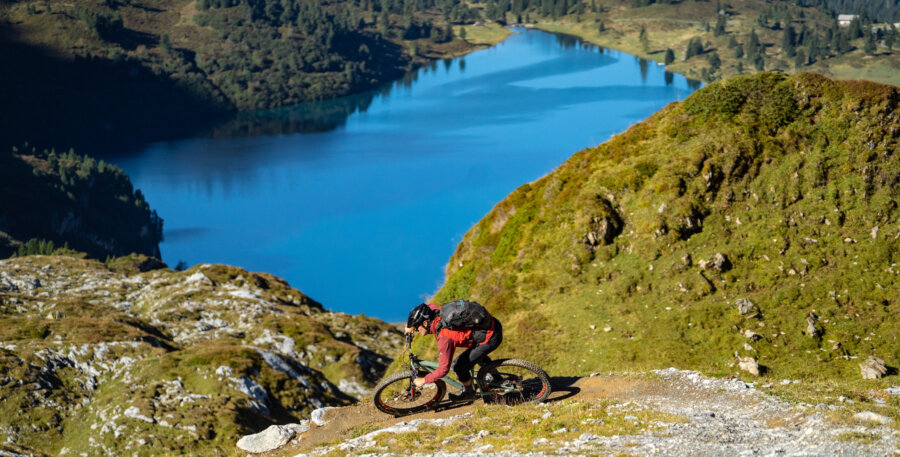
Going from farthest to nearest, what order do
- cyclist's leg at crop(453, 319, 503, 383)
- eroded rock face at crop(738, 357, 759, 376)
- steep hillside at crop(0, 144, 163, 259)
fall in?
1. steep hillside at crop(0, 144, 163, 259)
2. eroded rock face at crop(738, 357, 759, 376)
3. cyclist's leg at crop(453, 319, 503, 383)

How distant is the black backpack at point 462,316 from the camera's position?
15.7m

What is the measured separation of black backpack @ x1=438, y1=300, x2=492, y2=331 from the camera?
15664mm

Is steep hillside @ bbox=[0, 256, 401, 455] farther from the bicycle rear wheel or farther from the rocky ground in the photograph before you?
the bicycle rear wheel

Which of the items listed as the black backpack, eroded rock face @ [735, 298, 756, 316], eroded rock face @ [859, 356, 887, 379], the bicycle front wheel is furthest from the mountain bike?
eroded rock face @ [735, 298, 756, 316]

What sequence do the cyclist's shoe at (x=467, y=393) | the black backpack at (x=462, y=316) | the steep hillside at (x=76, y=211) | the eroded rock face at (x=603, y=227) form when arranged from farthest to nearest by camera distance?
1. the steep hillside at (x=76, y=211)
2. the eroded rock face at (x=603, y=227)
3. the cyclist's shoe at (x=467, y=393)
4. the black backpack at (x=462, y=316)

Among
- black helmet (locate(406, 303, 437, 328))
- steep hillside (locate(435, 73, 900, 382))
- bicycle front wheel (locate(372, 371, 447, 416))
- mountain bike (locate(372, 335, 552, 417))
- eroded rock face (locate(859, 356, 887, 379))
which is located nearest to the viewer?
black helmet (locate(406, 303, 437, 328))

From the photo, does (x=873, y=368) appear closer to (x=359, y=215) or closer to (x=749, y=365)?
(x=749, y=365)

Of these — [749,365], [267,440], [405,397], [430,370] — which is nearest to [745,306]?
[749,365]

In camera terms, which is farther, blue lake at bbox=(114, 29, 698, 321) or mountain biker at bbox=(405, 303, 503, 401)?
blue lake at bbox=(114, 29, 698, 321)

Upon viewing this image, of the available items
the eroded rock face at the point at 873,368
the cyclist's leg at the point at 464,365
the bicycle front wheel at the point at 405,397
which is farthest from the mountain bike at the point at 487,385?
the eroded rock face at the point at 873,368

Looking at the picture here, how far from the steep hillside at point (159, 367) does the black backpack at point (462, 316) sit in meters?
14.4

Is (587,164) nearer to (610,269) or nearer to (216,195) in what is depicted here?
(610,269)

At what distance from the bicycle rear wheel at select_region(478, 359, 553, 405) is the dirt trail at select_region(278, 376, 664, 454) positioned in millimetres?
423

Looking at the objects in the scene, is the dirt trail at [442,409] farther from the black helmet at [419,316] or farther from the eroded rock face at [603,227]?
the eroded rock face at [603,227]
